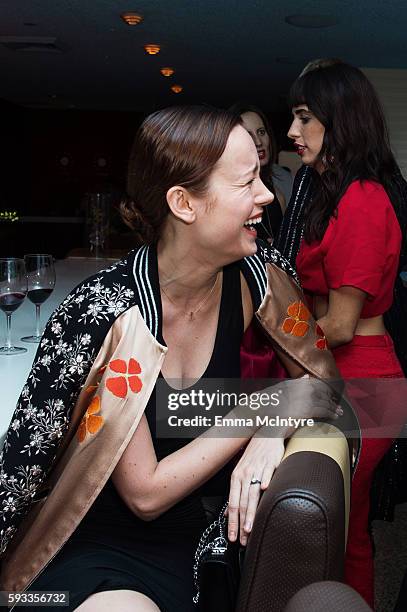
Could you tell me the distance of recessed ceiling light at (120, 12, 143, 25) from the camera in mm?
6438

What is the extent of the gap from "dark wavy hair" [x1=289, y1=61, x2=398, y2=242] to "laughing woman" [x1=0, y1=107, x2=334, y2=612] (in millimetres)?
593

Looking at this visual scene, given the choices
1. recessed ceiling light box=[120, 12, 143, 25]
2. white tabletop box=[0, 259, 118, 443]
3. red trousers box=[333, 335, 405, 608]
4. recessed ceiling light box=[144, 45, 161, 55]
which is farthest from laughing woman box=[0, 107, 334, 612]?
recessed ceiling light box=[144, 45, 161, 55]

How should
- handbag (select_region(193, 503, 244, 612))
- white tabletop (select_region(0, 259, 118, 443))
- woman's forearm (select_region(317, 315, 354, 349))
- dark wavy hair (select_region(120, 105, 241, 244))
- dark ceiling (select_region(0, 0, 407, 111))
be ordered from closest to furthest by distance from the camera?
handbag (select_region(193, 503, 244, 612))
dark wavy hair (select_region(120, 105, 241, 244))
white tabletop (select_region(0, 259, 118, 443))
woman's forearm (select_region(317, 315, 354, 349))
dark ceiling (select_region(0, 0, 407, 111))

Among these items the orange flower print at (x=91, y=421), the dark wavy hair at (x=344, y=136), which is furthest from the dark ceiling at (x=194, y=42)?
the orange flower print at (x=91, y=421)

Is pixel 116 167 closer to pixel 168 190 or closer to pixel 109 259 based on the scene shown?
pixel 109 259

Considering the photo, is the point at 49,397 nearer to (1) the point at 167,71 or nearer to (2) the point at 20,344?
(2) the point at 20,344

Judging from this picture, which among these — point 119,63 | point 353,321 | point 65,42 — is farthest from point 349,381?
point 119,63

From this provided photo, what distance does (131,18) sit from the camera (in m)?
6.51

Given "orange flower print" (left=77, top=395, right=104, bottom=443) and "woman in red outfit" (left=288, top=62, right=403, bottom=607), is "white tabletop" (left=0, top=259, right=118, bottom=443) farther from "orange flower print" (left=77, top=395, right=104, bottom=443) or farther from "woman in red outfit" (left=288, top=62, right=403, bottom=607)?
"woman in red outfit" (left=288, top=62, right=403, bottom=607)

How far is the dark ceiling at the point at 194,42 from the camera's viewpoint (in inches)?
246

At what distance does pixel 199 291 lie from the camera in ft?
5.45

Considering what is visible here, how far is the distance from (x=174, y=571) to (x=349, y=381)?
782 millimetres

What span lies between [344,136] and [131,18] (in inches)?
193

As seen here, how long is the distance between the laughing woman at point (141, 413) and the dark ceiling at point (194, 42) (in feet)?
15.8
